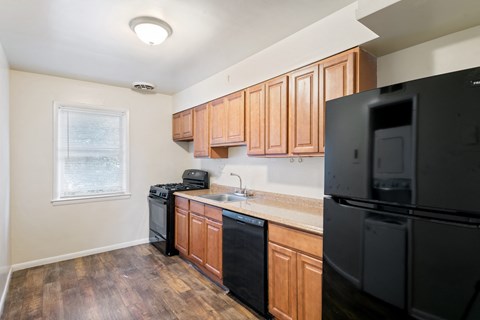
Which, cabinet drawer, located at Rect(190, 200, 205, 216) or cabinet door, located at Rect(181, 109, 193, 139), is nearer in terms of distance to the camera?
cabinet drawer, located at Rect(190, 200, 205, 216)

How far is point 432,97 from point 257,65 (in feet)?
6.39

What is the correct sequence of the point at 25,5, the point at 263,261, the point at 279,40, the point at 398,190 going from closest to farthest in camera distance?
the point at 398,190 → the point at 25,5 → the point at 263,261 → the point at 279,40

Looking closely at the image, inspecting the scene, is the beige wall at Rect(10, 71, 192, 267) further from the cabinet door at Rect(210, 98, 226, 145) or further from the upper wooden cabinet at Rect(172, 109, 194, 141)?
the cabinet door at Rect(210, 98, 226, 145)

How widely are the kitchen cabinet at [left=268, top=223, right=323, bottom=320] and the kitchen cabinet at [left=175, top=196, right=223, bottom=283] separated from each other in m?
0.78

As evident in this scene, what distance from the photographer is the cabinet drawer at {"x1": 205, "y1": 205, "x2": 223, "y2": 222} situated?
2654mm

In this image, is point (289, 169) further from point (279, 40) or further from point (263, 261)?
point (279, 40)

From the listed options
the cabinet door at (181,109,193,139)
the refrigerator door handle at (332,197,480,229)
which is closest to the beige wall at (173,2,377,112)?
the cabinet door at (181,109,193,139)

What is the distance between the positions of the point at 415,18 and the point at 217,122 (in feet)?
7.46

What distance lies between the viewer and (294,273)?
73.7 inches

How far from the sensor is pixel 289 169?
2.69m

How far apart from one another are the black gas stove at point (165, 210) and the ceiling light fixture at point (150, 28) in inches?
82.5

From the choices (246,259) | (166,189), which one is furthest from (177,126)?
(246,259)

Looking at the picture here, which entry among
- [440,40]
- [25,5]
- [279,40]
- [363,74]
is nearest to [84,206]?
[25,5]

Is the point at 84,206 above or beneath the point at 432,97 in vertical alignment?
beneath
